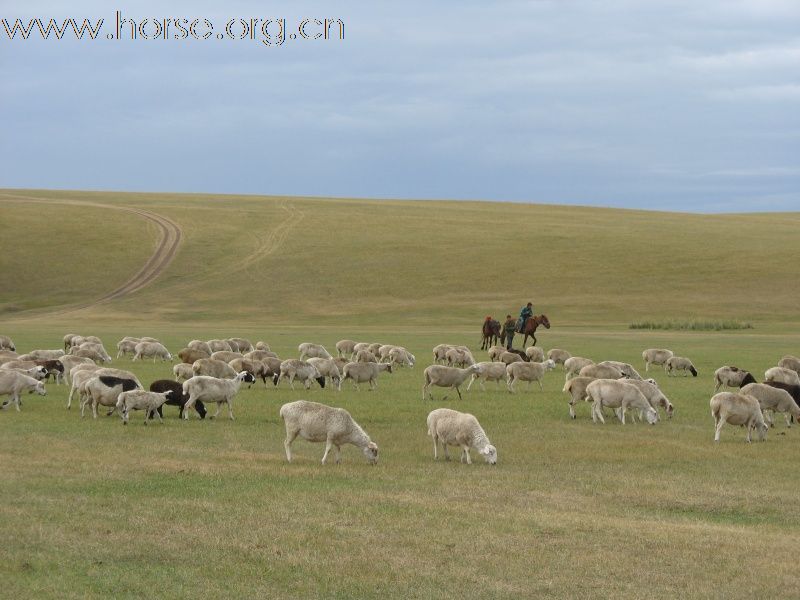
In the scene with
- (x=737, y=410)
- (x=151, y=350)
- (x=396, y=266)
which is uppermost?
(x=396, y=266)

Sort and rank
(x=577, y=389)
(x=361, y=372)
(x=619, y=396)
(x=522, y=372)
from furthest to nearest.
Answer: (x=361, y=372) → (x=522, y=372) → (x=577, y=389) → (x=619, y=396)

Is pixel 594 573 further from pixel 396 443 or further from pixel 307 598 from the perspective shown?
pixel 396 443

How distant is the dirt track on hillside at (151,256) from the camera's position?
80.0 m

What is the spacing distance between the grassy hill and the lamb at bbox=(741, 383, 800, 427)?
46.3m

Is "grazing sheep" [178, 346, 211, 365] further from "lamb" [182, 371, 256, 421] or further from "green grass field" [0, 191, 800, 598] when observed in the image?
"lamb" [182, 371, 256, 421]

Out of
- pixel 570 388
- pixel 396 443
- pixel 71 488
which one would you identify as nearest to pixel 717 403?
pixel 570 388

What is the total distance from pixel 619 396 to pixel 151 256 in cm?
7279

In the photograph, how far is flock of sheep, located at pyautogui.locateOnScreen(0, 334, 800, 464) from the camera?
17766 mm

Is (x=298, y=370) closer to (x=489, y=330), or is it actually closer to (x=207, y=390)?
(x=207, y=390)

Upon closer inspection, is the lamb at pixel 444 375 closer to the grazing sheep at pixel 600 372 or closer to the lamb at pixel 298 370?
the grazing sheep at pixel 600 372

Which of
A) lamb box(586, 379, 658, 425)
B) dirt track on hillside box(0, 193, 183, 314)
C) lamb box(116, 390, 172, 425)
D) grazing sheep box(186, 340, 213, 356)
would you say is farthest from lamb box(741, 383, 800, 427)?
dirt track on hillside box(0, 193, 183, 314)

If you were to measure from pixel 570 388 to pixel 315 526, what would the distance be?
12641 millimetres

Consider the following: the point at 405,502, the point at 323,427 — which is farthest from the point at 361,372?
the point at 405,502

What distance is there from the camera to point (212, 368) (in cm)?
2795
